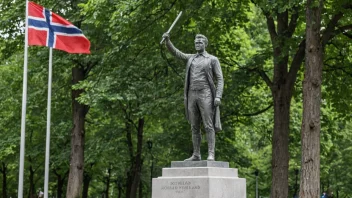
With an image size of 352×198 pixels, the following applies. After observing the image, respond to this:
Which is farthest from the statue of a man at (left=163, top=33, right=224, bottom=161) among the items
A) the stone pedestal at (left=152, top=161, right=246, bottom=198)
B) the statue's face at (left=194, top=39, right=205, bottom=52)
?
the stone pedestal at (left=152, top=161, right=246, bottom=198)

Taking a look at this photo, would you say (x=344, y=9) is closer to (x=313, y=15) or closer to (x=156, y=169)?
(x=313, y=15)

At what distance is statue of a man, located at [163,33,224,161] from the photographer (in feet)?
44.7

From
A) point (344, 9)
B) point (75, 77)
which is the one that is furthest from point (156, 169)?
point (344, 9)

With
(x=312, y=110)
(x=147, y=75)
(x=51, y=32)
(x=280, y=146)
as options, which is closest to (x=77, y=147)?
(x=147, y=75)

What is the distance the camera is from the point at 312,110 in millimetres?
16844

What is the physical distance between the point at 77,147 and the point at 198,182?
48.9 feet

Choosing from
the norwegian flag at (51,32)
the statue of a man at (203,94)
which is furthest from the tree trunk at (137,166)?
the statue of a man at (203,94)

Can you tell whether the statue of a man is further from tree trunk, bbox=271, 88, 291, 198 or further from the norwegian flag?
tree trunk, bbox=271, 88, 291, 198

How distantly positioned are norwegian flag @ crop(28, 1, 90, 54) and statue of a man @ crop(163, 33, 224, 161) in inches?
213

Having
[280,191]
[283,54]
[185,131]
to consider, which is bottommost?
[280,191]

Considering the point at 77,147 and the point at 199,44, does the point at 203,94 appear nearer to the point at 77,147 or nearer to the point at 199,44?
the point at 199,44

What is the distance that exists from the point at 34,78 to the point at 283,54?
12.1m

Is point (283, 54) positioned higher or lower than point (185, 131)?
higher

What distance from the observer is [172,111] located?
24797 millimetres
